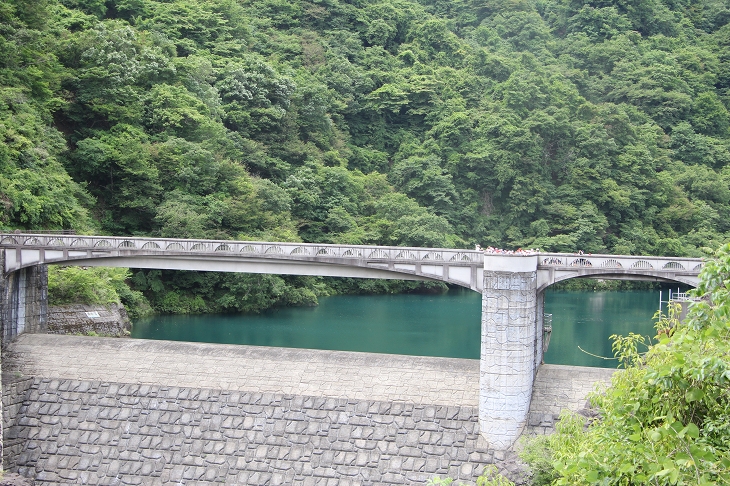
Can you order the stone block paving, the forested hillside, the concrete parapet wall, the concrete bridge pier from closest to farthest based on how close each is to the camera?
1. the stone block paving
2. the concrete bridge pier
3. the concrete parapet wall
4. the forested hillside

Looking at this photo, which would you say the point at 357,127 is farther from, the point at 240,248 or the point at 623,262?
the point at 623,262

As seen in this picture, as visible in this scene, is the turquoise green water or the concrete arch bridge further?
the turquoise green water

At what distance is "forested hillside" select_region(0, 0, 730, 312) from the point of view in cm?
3634

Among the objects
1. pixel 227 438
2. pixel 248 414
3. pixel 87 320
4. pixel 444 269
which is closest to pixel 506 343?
pixel 444 269

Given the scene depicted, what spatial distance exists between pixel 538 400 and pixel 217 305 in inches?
868

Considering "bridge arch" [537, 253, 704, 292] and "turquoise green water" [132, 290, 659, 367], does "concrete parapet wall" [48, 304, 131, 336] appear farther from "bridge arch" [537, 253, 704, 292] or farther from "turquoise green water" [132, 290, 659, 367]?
"bridge arch" [537, 253, 704, 292]

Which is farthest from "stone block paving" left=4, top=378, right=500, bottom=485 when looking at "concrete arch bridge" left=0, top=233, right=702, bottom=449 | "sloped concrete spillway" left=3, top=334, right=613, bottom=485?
"concrete arch bridge" left=0, top=233, right=702, bottom=449

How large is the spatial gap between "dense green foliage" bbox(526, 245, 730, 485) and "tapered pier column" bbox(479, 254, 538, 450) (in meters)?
10.3

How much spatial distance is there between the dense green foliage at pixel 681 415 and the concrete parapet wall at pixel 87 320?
21.4 metres

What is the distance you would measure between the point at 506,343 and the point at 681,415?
1079cm

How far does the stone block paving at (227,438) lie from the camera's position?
59.5ft

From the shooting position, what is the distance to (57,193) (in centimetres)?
3058

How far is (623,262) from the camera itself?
17.7 m

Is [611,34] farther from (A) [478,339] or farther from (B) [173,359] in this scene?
(B) [173,359]
